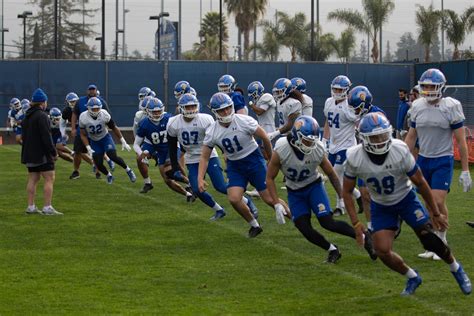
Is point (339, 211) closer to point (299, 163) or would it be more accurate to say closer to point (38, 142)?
point (299, 163)

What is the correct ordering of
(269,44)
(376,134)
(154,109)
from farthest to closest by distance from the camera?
1. (269,44)
2. (154,109)
3. (376,134)

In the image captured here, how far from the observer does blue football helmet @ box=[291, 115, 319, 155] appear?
9.43 metres

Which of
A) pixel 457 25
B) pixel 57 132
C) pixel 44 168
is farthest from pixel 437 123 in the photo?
pixel 457 25

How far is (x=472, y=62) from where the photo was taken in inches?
1431

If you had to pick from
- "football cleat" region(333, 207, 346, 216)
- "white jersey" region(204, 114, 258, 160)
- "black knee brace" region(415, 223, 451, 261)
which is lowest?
"football cleat" region(333, 207, 346, 216)

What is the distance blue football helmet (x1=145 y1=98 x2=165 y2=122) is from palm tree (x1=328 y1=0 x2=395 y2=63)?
3935 cm

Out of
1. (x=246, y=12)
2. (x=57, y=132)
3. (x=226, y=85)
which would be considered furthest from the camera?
(x=246, y=12)

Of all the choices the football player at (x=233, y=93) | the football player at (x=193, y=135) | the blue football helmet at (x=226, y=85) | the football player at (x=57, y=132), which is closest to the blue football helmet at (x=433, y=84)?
the football player at (x=193, y=135)

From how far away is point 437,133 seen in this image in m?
10.3

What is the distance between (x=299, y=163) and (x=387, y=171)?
167 centimetres

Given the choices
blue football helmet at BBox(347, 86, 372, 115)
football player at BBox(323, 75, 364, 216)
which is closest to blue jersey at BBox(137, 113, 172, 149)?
football player at BBox(323, 75, 364, 216)

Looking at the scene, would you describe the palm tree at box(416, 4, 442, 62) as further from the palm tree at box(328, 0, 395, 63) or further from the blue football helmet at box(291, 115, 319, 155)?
the blue football helmet at box(291, 115, 319, 155)

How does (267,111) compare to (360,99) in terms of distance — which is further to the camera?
(267,111)

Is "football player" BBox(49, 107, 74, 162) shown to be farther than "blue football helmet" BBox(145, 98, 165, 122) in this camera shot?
Yes
